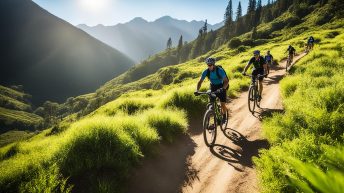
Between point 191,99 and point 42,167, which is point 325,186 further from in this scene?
point 191,99

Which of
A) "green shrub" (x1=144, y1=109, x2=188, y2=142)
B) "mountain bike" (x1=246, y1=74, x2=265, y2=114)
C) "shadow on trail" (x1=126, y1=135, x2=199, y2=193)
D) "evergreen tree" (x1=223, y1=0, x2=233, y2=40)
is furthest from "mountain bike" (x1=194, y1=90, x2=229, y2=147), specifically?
"evergreen tree" (x1=223, y1=0, x2=233, y2=40)

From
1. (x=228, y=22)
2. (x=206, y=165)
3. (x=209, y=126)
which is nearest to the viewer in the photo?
(x=206, y=165)

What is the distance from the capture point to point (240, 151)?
8844 millimetres

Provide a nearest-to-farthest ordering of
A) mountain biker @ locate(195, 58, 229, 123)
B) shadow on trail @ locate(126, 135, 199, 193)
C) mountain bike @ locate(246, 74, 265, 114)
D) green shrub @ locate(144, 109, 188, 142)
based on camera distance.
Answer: shadow on trail @ locate(126, 135, 199, 193) < mountain biker @ locate(195, 58, 229, 123) < green shrub @ locate(144, 109, 188, 142) < mountain bike @ locate(246, 74, 265, 114)

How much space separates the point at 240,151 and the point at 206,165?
4.75 feet

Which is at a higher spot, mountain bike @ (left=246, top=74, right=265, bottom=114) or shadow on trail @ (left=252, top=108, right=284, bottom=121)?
mountain bike @ (left=246, top=74, right=265, bottom=114)

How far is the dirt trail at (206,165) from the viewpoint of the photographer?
7.04 metres

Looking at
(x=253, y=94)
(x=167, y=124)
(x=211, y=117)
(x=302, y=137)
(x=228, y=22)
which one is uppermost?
(x=228, y=22)

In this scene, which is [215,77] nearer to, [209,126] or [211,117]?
[211,117]

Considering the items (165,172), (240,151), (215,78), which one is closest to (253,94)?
(215,78)

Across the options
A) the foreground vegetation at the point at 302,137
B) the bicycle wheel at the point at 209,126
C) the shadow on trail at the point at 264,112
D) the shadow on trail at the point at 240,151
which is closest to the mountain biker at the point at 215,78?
the bicycle wheel at the point at 209,126

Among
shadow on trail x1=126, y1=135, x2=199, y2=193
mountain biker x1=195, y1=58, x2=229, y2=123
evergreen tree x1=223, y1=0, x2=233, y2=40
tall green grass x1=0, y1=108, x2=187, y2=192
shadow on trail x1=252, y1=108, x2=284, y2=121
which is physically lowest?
shadow on trail x1=126, y1=135, x2=199, y2=193

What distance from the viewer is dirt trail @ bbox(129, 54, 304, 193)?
7.04 meters

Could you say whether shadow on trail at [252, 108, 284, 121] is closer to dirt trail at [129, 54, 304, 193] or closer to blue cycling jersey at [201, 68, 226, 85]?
dirt trail at [129, 54, 304, 193]
